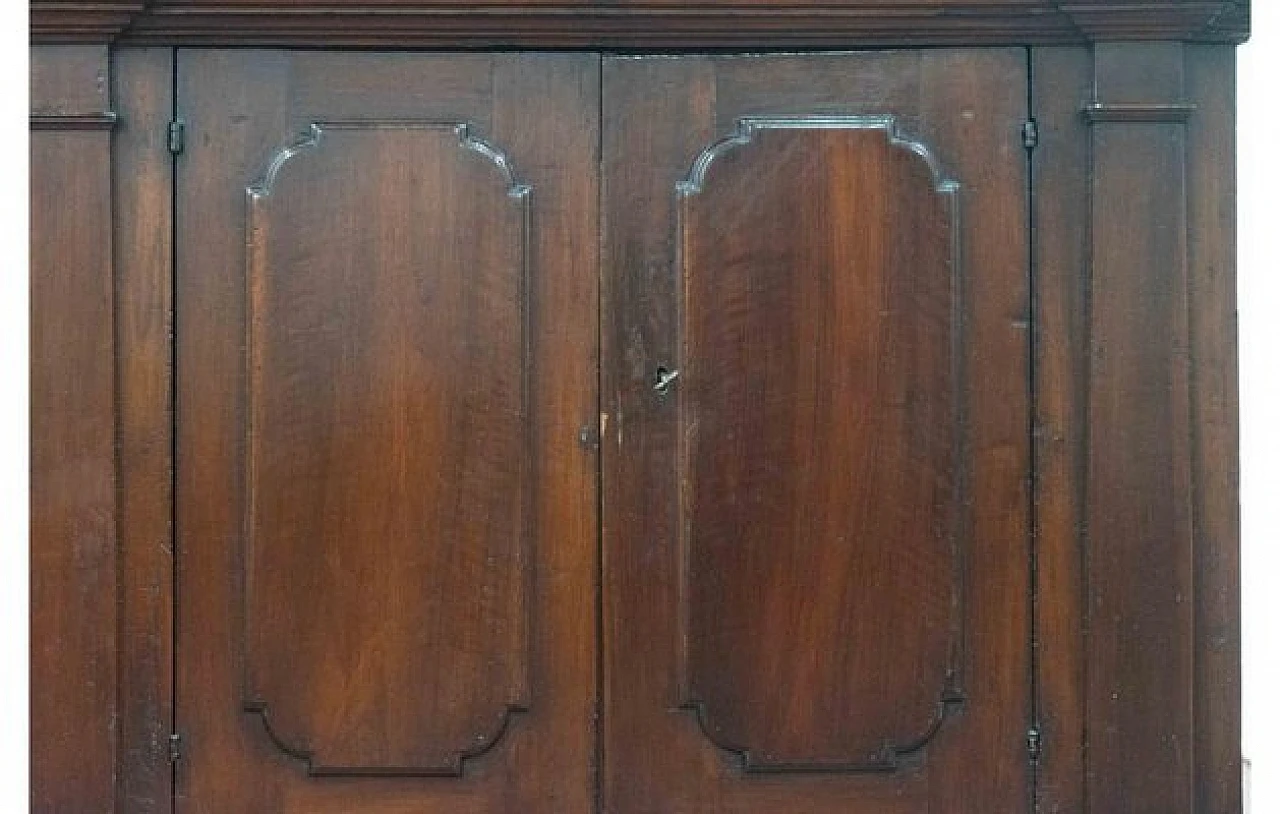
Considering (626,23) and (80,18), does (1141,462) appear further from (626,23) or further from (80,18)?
(80,18)

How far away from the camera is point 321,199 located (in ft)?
8.39

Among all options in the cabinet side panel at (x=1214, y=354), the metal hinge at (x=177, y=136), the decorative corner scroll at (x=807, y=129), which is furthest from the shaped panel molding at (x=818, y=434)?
the metal hinge at (x=177, y=136)

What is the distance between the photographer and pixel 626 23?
255cm

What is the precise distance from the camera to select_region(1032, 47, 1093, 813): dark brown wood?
2566 millimetres

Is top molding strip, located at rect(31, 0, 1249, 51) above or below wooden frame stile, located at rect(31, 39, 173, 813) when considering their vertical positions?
above

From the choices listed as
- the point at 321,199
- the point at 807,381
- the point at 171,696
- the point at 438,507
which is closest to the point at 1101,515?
the point at 807,381

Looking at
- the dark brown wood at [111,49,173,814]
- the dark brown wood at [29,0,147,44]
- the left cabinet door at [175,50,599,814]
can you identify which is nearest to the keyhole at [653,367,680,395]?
the left cabinet door at [175,50,599,814]

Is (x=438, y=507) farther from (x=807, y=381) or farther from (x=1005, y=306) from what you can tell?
(x=1005, y=306)

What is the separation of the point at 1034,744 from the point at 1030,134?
1.14 metres

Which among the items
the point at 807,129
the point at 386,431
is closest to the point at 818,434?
the point at 807,129

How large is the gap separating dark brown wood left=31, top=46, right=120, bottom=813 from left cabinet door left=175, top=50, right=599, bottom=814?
0.14 m

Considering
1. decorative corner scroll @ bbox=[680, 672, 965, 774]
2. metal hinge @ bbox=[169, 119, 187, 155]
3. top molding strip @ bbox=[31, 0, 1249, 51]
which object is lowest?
decorative corner scroll @ bbox=[680, 672, 965, 774]

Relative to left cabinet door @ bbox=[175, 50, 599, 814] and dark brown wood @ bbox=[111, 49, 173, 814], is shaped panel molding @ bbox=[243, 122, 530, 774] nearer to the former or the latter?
left cabinet door @ bbox=[175, 50, 599, 814]

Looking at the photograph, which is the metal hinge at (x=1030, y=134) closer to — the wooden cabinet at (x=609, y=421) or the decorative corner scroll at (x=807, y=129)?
the wooden cabinet at (x=609, y=421)
